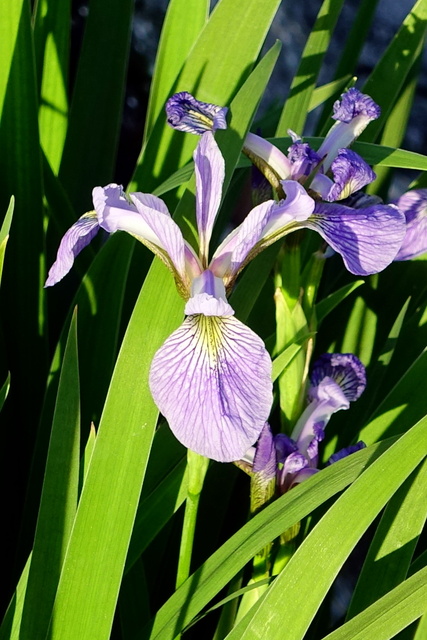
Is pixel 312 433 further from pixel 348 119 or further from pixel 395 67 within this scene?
pixel 395 67

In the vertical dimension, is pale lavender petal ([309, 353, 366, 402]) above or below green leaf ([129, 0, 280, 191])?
below

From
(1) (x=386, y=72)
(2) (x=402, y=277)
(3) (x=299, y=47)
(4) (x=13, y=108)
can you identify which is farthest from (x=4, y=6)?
(3) (x=299, y=47)

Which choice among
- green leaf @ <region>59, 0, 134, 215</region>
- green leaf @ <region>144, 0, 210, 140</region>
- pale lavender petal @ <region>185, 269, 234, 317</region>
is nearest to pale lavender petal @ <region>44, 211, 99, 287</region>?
pale lavender petal @ <region>185, 269, 234, 317</region>

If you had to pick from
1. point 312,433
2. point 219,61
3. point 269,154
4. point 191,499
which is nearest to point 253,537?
point 191,499

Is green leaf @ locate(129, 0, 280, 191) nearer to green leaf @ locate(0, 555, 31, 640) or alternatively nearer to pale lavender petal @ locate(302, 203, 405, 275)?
pale lavender petal @ locate(302, 203, 405, 275)

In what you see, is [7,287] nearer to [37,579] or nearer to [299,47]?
[37,579]

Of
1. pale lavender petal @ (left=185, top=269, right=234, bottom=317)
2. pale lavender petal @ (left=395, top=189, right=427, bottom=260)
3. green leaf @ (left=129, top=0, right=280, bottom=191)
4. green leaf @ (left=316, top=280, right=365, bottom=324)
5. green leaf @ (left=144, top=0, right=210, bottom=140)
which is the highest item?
green leaf @ (left=144, top=0, right=210, bottom=140)

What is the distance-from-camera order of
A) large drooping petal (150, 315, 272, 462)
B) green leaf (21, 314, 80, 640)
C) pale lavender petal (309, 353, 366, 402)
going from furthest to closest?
pale lavender petal (309, 353, 366, 402), green leaf (21, 314, 80, 640), large drooping petal (150, 315, 272, 462)

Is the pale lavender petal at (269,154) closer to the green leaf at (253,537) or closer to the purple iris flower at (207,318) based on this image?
the purple iris flower at (207,318)
